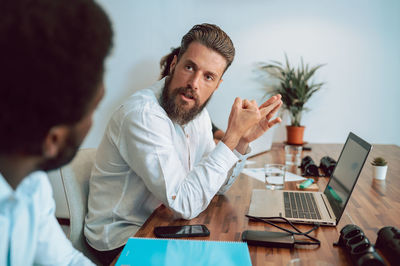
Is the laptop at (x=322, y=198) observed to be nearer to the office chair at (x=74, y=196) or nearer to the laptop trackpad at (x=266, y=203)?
the laptop trackpad at (x=266, y=203)

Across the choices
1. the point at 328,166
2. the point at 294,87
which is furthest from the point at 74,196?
the point at 294,87

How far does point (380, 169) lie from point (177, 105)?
102 centimetres

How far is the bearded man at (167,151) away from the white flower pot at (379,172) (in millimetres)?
576

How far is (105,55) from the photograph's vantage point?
20.7 inches

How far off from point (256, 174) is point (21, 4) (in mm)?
1420

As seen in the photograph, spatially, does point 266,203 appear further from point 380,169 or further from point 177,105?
point 380,169

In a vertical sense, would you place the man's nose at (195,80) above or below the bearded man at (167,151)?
above

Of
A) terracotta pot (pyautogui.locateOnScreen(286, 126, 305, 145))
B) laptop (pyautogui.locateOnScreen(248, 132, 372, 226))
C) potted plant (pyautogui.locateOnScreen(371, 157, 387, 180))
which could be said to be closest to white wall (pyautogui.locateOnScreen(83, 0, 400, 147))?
terracotta pot (pyautogui.locateOnScreen(286, 126, 305, 145))

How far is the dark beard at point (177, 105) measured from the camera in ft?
4.68

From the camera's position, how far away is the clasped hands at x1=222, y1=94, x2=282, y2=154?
1.29 meters

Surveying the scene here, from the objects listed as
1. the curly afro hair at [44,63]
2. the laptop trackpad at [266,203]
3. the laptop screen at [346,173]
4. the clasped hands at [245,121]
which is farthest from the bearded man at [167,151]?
the curly afro hair at [44,63]

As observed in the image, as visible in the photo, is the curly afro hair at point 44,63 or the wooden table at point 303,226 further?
the wooden table at point 303,226

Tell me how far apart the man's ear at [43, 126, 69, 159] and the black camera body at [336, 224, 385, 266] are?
70 cm

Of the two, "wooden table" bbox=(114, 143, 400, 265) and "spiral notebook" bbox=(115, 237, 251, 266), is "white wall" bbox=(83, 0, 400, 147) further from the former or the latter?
"spiral notebook" bbox=(115, 237, 251, 266)
